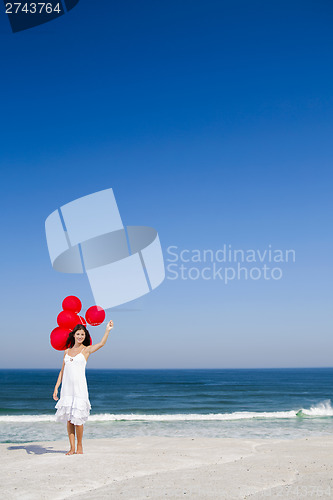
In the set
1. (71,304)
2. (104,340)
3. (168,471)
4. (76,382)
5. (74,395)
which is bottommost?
(168,471)

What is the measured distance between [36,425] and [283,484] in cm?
1281

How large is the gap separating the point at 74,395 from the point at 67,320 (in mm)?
1303

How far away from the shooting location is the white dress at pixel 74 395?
7422 millimetres

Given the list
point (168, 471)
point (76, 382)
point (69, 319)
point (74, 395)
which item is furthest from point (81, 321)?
point (168, 471)

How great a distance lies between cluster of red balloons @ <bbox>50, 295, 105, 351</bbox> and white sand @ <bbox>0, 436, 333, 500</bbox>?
1958 millimetres

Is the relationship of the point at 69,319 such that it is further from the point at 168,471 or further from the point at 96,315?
the point at 168,471

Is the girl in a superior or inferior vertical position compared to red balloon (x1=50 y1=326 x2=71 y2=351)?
inferior

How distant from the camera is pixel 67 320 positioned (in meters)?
7.78

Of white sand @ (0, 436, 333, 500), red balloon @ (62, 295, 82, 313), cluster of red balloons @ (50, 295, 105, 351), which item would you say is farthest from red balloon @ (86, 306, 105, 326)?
white sand @ (0, 436, 333, 500)

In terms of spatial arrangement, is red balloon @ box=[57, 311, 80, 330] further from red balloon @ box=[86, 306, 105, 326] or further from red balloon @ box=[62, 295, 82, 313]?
red balloon @ box=[86, 306, 105, 326]

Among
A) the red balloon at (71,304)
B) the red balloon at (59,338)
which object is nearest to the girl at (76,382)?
the red balloon at (59,338)

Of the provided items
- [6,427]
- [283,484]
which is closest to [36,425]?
[6,427]

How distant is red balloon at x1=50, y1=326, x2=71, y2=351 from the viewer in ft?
25.3

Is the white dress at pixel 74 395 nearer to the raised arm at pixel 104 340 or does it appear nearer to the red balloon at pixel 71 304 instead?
the raised arm at pixel 104 340
